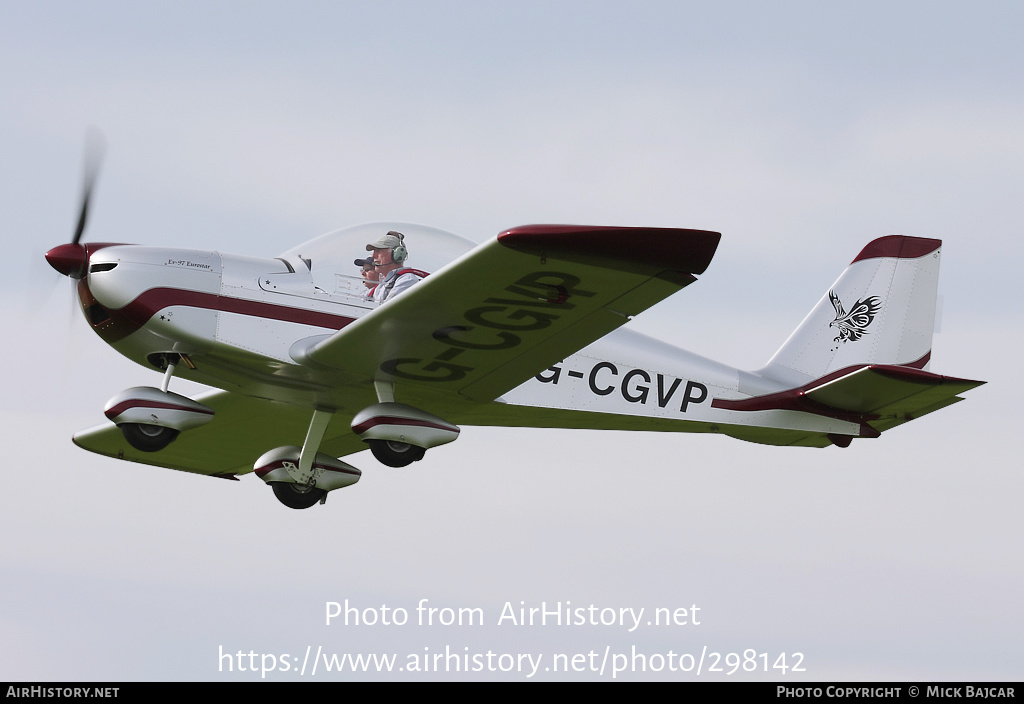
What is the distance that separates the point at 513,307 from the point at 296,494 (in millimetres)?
3174

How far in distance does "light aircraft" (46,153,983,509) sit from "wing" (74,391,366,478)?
0.03m

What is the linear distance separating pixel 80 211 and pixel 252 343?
1.76 metres

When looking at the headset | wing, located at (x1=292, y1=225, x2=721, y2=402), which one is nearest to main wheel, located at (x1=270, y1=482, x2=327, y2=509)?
wing, located at (x1=292, y1=225, x2=721, y2=402)

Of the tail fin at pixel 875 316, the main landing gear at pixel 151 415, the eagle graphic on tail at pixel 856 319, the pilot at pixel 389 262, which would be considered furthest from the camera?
the eagle graphic on tail at pixel 856 319

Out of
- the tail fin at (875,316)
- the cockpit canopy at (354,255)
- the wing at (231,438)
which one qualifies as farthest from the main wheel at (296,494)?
the tail fin at (875,316)

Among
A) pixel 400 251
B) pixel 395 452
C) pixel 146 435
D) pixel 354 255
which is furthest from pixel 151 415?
pixel 400 251

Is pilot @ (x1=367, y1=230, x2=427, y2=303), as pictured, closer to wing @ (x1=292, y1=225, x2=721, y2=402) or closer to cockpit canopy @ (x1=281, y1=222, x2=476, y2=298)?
cockpit canopy @ (x1=281, y1=222, x2=476, y2=298)

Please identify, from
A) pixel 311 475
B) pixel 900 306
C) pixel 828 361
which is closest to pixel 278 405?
pixel 311 475

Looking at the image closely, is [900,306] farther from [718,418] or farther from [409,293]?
[409,293]

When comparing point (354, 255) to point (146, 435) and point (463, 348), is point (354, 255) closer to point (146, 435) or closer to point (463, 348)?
point (463, 348)

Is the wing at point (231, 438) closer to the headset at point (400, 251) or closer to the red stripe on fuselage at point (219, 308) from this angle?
the red stripe on fuselage at point (219, 308)

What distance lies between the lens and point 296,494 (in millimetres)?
11195

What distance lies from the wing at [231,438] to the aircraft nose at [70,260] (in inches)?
84.0

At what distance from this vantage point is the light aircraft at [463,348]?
8.81 m
